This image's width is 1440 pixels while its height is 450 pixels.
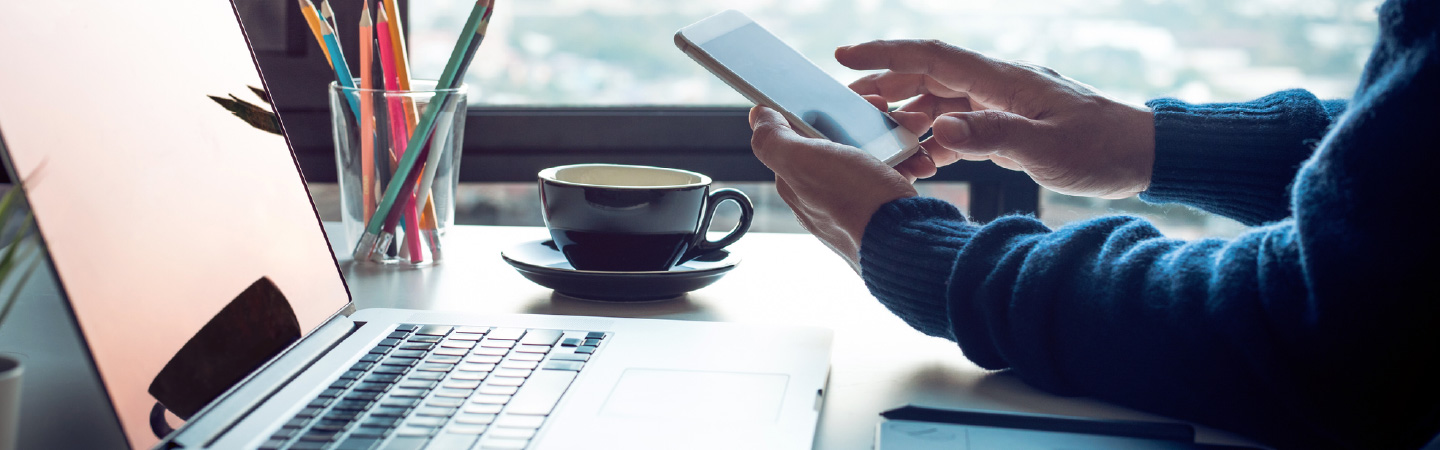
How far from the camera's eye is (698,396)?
439mm

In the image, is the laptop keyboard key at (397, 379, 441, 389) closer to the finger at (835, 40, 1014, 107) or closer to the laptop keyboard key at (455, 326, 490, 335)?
the laptop keyboard key at (455, 326, 490, 335)

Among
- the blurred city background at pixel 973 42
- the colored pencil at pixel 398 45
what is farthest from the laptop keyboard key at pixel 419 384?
the blurred city background at pixel 973 42

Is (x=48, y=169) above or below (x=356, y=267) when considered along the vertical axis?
above

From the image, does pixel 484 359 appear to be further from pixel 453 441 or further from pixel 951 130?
pixel 951 130

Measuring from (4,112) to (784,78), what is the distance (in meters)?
0.46

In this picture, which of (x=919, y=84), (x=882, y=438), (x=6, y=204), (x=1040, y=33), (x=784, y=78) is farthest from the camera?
(x=1040, y=33)

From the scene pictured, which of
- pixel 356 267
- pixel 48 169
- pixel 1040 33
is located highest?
pixel 1040 33

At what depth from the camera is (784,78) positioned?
0.70 meters

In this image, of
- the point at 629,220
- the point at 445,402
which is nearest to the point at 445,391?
the point at 445,402

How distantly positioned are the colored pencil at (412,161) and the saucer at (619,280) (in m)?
0.12

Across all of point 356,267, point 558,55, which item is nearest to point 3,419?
point 356,267

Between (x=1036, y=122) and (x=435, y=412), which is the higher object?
(x=1036, y=122)

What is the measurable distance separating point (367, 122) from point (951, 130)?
421mm

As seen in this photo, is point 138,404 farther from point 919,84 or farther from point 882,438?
point 919,84
